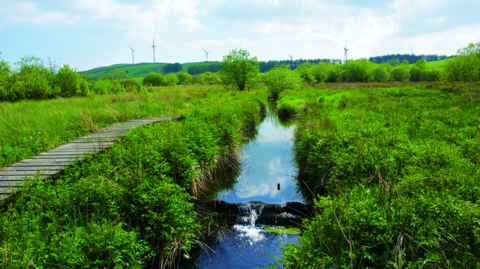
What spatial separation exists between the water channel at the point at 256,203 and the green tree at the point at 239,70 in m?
30.8

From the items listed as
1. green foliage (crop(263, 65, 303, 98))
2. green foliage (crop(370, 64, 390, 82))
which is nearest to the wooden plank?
green foliage (crop(263, 65, 303, 98))

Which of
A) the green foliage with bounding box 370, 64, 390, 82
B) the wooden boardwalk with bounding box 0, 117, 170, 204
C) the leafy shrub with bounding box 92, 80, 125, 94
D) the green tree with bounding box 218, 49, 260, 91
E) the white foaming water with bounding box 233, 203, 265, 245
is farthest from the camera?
the green foliage with bounding box 370, 64, 390, 82

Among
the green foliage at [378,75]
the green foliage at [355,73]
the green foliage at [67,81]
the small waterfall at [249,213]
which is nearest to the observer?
the small waterfall at [249,213]

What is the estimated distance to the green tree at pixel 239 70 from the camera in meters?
41.8

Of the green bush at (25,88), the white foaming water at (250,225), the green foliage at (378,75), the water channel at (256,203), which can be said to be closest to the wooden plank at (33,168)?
the water channel at (256,203)

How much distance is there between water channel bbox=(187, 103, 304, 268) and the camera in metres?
4.52

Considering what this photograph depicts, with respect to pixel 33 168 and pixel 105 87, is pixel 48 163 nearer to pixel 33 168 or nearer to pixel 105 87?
pixel 33 168

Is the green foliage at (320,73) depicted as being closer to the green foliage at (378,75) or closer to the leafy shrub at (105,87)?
the green foliage at (378,75)

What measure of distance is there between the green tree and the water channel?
30.8 m

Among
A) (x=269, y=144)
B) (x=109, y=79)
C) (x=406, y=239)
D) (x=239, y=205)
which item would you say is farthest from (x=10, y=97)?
(x=406, y=239)

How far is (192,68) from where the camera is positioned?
627 feet

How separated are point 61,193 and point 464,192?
622 centimetres

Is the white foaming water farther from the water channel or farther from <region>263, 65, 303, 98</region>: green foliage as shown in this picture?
<region>263, 65, 303, 98</region>: green foliage

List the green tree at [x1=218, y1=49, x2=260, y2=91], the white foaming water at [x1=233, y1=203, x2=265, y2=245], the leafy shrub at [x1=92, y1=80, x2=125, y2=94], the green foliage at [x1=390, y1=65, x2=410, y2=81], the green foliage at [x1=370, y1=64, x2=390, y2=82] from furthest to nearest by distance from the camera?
1. the green foliage at [x1=390, y1=65, x2=410, y2=81]
2. the green foliage at [x1=370, y1=64, x2=390, y2=82]
3. the green tree at [x1=218, y1=49, x2=260, y2=91]
4. the leafy shrub at [x1=92, y1=80, x2=125, y2=94]
5. the white foaming water at [x1=233, y1=203, x2=265, y2=245]
